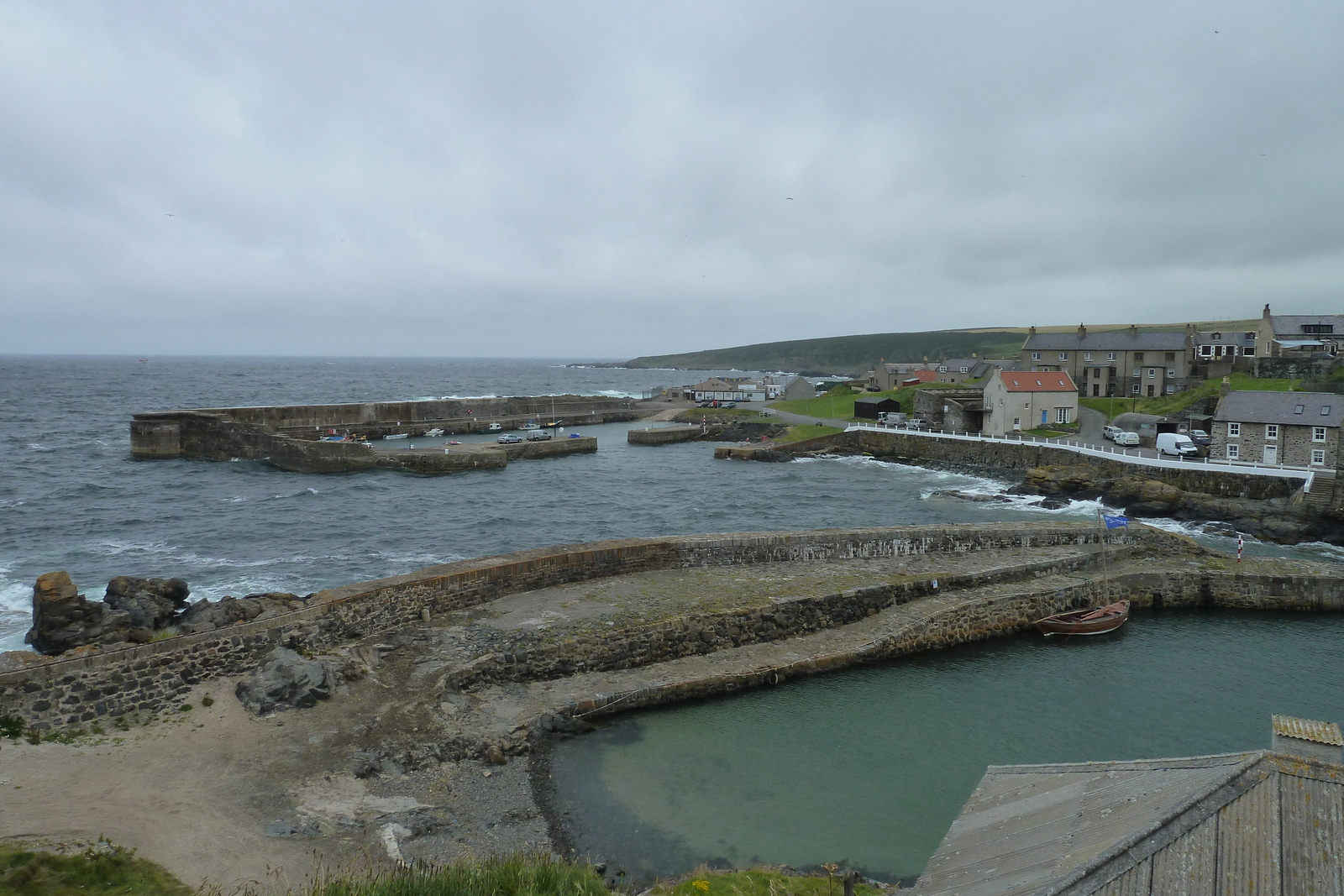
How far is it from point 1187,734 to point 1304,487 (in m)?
23.9

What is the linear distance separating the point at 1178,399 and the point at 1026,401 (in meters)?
13.1

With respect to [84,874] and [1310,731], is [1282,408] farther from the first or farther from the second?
[84,874]

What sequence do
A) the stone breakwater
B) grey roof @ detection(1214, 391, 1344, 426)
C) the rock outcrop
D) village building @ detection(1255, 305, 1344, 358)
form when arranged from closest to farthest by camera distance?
the rock outcrop → the stone breakwater → grey roof @ detection(1214, 391, 1344, 426) → village building @ detection(1255, 305, 1344, 358)

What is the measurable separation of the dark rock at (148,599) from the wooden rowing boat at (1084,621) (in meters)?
22.7

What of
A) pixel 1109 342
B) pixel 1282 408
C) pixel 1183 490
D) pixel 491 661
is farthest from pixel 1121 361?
pixel 491 661

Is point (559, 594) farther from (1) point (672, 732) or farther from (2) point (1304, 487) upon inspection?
(2) point (1304, 487)

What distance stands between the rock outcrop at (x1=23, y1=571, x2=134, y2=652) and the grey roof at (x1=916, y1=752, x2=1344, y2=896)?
17.7 metres

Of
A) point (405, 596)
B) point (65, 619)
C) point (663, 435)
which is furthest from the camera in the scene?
point (663, 435)

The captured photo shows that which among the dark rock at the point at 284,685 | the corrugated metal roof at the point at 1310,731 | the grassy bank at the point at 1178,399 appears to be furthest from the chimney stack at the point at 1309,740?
the grassy bank at the point at 1178,399

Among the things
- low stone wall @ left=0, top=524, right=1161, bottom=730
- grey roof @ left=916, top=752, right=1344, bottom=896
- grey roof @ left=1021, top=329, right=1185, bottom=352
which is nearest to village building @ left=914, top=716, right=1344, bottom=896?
grey roof @ left=916, top=752, right=1344, bottom=896

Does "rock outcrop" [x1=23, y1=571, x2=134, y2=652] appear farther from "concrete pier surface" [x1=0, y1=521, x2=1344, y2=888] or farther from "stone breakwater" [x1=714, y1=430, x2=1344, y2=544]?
"stone breakwater" [x1=714, y1=430, x2=1344, y2=544]

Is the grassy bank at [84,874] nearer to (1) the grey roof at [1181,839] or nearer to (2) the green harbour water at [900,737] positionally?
(2) the green harbour water at [900,737]

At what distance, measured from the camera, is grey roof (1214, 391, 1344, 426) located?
34625mm

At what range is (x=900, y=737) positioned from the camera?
49.3ft
